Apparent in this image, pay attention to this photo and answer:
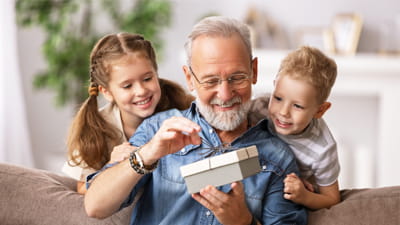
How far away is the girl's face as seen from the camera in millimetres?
1873

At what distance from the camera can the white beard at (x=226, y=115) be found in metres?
1.64

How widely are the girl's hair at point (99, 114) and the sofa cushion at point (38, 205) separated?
5.6 inches

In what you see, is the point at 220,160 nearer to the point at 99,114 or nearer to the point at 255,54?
the point at 99,114

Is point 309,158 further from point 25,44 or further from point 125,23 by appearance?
point 25,44

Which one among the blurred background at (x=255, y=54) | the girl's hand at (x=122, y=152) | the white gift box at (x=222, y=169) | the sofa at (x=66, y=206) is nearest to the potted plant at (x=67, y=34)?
the blurred background at (x=255, y=54)

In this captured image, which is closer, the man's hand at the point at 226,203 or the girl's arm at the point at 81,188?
the man's hand at the point at 226,203

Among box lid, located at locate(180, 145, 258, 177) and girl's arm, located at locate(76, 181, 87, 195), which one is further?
girl's arm, located at locate(76, 181, 87, 195)

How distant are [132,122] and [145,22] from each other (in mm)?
2177

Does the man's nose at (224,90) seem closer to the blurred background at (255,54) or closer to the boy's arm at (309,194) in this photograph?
the boy's arm at (309,194)

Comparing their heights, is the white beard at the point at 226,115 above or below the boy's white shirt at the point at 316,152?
above

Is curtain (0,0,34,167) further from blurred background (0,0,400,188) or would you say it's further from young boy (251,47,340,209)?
young boy (251,47,340,209)

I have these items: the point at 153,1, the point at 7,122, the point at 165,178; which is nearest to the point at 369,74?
the point at 153,1

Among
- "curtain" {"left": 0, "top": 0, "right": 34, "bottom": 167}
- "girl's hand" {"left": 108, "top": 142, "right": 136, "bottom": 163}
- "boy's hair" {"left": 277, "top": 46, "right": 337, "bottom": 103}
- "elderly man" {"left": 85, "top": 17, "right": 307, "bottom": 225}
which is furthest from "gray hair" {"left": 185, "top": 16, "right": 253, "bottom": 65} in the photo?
"curtain" {"left": 0, "top": 0, "right": 34, "bottom": 167}

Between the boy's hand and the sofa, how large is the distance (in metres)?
0.14
